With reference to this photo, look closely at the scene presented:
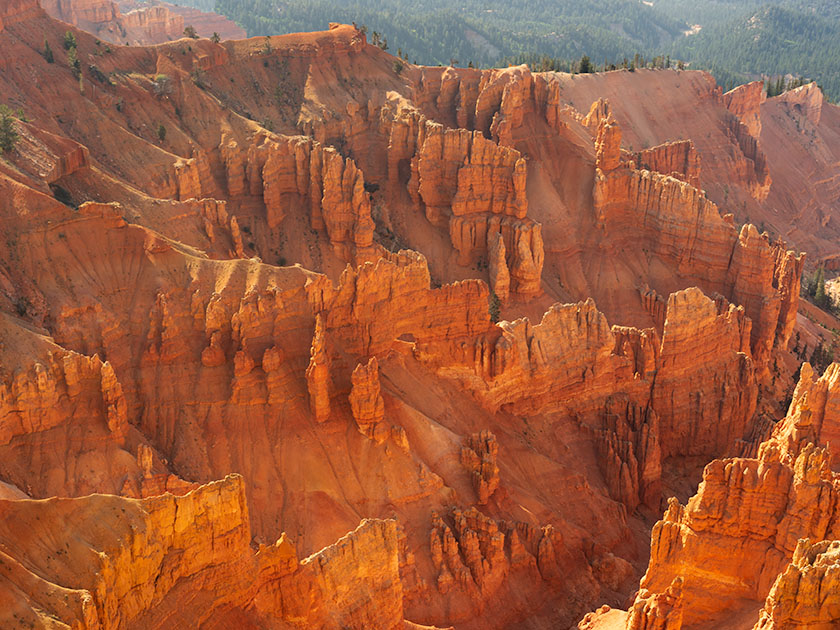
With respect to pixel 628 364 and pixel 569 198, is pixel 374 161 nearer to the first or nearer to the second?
pixel 569 198

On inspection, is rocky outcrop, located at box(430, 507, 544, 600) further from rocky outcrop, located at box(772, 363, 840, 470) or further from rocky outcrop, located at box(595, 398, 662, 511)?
rocky outcrop, located at box(772, 363, 840, 470)

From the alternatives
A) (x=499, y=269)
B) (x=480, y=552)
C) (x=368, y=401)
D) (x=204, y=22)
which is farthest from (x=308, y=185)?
(x=204, y=22)

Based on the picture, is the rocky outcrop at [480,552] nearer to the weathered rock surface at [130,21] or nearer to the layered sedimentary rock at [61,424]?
the layered sedimentary rock at [61,424]

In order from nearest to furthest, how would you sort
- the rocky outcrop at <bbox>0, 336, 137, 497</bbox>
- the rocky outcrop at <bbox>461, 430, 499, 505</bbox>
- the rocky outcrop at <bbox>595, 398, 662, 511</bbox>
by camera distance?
the rocky outcrop at <bbox>0, 336, 137, 497</bbox> → the rocky outcrop at <bbox>461, 430, 499, 505</bbox> → the rocky outcrop at <bbox>595, 398, 662, 511</bbox>

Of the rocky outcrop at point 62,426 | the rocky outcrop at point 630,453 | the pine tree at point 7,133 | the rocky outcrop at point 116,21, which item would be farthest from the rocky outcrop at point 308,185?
the rocky outcrop at point 116,21

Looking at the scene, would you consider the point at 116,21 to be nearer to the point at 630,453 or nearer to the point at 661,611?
the point at 630,453

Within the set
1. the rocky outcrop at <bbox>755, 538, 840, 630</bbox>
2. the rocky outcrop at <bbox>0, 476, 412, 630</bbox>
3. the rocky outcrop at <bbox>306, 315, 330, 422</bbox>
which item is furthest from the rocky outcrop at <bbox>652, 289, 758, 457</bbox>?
the rocky outcrop at <bbox>755, 538, 840, 630</bbox>

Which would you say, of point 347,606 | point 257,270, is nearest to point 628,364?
point 257,270
